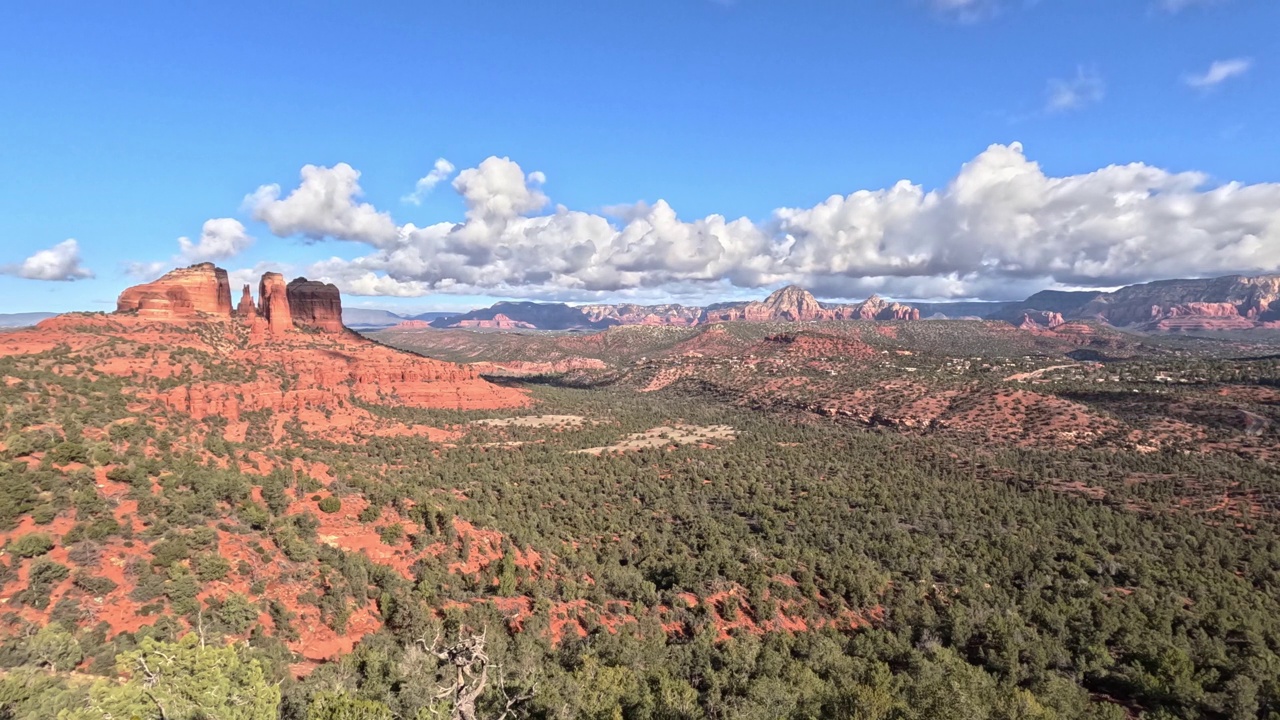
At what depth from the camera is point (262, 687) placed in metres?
13.7

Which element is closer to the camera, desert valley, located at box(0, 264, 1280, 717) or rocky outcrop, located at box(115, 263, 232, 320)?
desert valley, located at box(0, 264, 1280, 717)

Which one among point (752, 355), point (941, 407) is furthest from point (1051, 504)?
point (752, 355)

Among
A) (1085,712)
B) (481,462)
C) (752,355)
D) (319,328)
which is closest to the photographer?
(1085,712)

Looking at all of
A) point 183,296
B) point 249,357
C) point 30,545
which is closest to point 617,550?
point 30,545

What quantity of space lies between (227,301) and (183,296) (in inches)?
367

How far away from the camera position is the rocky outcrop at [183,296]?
84.7 meters

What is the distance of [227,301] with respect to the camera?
9775cm

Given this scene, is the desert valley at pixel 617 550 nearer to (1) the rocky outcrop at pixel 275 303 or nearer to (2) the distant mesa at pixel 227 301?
(2) the distant mesa at pixel 227 301

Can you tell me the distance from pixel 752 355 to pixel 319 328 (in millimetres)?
101854

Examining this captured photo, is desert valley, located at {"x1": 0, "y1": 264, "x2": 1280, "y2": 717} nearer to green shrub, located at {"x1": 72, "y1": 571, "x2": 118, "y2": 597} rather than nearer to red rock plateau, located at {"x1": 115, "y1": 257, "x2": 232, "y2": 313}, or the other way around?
green shrub, located at {"x1": 72, "y1": 571, "x2": 118, "y2": 597}

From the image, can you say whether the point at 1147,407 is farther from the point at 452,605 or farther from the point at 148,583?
the point at 148,583

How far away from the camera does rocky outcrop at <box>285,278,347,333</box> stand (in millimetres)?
114625

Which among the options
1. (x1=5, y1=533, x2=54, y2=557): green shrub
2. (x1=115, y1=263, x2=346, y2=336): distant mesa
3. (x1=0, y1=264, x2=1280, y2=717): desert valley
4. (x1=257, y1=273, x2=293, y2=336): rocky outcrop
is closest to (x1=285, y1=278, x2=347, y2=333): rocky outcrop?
(x1=115, y1=263, x2=346, y2=336): distant mesa

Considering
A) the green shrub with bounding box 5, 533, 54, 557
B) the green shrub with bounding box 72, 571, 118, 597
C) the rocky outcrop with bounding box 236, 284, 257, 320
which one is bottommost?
the green shrub with bounding box 72, 571, 118, 597
